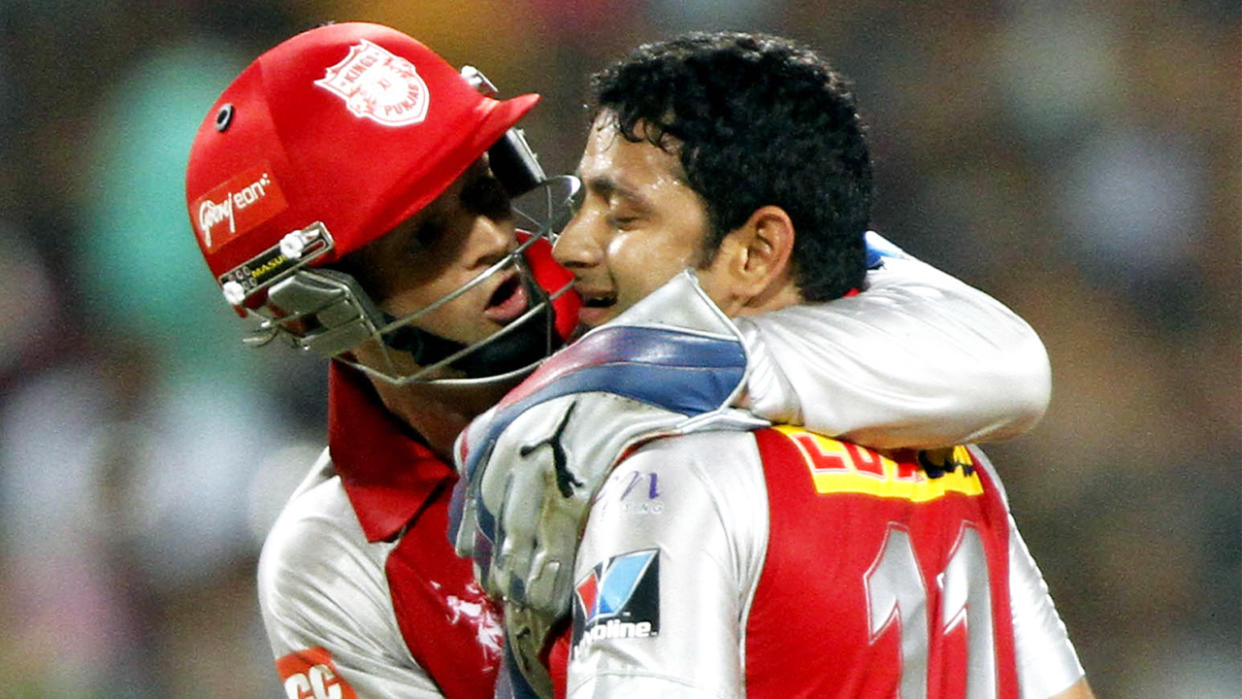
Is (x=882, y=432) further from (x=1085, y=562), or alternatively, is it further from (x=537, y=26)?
(x=537, y=26)

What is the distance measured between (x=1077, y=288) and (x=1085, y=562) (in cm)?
66

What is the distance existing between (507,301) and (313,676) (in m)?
0.56

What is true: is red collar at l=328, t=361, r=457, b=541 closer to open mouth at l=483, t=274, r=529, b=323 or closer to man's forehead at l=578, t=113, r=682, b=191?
open mouth at l=483, t=274, r=529, b=323

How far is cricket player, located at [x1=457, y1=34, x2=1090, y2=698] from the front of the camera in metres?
1.30

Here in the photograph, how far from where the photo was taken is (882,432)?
1.45 metres

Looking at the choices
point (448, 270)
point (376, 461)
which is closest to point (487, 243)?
point (448, 270)

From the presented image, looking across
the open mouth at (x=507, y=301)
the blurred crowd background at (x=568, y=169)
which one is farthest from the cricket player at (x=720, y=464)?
the blurred crowd background at (x=568, y=169)

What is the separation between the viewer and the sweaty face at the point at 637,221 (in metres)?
1.50

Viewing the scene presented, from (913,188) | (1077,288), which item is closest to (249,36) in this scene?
(913,188)

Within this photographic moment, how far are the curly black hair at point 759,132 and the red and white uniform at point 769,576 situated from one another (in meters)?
0.21

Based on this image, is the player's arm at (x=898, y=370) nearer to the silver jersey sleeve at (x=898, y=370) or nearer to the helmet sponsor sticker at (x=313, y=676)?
the silver jersey sleeve at (x=898, y=370)

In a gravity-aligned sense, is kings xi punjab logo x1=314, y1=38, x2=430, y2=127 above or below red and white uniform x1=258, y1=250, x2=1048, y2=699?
above

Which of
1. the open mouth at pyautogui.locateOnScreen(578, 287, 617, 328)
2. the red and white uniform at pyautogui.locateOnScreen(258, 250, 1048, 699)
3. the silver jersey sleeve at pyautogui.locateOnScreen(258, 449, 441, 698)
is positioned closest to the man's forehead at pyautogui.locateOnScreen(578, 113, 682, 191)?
the open mouth at pyautogui.locateOnScreen(578, 287, 617, 328)

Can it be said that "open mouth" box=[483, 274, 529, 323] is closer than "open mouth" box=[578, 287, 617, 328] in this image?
No
